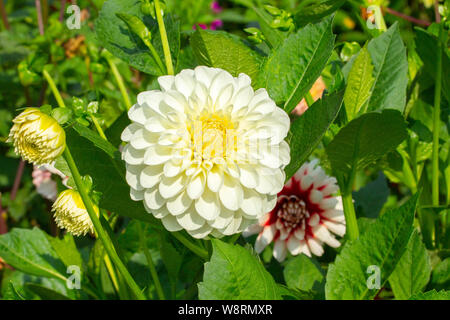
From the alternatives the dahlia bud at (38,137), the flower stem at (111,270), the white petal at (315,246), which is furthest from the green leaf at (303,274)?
the dahlia bud at (38,137)

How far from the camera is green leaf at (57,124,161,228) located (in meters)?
0.71

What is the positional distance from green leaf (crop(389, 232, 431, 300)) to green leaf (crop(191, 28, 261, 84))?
31 centimetres

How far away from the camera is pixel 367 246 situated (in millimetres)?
687

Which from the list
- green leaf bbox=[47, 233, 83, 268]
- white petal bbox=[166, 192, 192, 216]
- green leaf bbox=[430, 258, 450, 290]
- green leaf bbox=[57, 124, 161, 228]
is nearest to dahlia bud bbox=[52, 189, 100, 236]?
green leaf bbox=[57, 124, 161, 228]

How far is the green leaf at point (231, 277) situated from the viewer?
585 millimetres

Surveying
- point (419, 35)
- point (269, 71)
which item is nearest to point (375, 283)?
point (269, 71)

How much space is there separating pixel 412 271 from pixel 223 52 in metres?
0.37

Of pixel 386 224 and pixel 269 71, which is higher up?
pixel 269 71

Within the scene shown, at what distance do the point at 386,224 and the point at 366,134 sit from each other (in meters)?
0.12

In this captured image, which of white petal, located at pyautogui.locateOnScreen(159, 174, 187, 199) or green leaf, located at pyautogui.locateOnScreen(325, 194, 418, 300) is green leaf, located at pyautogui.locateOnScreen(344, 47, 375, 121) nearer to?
green leaf, located at pyautogui.locateOnScreen(325, 194, 418, 300)

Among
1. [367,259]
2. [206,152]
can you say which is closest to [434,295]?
[367,259]

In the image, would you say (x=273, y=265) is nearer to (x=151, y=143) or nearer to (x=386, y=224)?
(x=386, y=224)

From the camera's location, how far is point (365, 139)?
0.74 m
